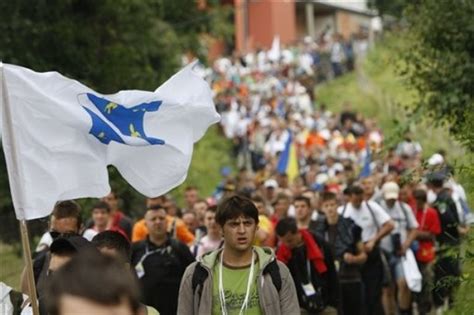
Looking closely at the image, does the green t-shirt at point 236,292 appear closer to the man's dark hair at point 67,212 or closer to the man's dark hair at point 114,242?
the man's dark hair at point 114,242

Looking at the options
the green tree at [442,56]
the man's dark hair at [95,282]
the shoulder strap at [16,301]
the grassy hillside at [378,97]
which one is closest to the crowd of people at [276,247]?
the man's dark hair at [95,282]

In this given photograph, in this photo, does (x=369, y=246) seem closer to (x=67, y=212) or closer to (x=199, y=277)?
(x=67, y=212)

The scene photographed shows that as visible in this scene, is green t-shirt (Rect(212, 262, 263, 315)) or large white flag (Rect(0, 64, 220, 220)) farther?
green t-shirt (Rect(212, 262, 263, 315))

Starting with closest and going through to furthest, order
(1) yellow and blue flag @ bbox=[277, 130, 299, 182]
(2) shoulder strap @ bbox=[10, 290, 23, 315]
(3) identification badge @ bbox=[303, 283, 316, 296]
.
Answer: (2) shoulder strap @ bbox=[10, 290, 23, 315] → (3) identification badge @ bbox=[303, 283, 316, 296] → (1) yellow and blue flag @ bbox=[277, 130, 299, 182]

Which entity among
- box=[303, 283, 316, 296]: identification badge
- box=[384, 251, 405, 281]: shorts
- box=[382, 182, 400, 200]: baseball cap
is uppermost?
box=[382, 182, 400, 200]: baseball cap

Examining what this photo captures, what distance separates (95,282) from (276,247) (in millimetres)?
8699

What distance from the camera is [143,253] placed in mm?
11547

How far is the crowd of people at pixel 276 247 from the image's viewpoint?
676cm

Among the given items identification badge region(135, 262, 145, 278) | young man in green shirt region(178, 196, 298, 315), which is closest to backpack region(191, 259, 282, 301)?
young man in green shirt region(178, 196, 298, 315)

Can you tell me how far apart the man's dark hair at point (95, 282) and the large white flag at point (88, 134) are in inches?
152

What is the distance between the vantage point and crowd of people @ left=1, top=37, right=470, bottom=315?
266 inches

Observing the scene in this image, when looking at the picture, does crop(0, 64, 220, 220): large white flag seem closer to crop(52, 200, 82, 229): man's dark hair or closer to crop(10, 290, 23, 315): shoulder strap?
crop(52, 200, 82, 229): man's dark hair

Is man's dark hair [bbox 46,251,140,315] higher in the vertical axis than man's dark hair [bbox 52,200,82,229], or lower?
higher

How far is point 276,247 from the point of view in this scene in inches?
483
